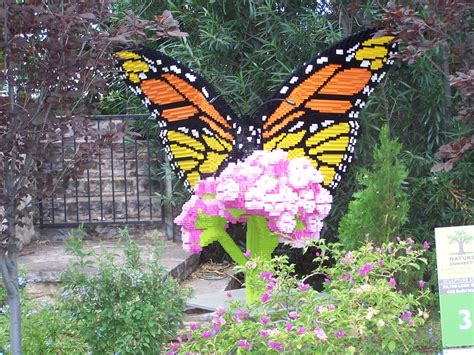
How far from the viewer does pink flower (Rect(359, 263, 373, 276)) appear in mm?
3043

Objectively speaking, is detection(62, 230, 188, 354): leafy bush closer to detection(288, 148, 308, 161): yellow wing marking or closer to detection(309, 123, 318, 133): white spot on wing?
detection(288, 148, 308, 161): yellow wing marking

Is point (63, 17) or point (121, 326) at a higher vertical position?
point (63, 17)

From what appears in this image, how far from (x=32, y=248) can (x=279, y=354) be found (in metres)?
3.78

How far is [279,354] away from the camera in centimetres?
274

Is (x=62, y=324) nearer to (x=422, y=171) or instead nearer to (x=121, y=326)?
(x=121, y=326)

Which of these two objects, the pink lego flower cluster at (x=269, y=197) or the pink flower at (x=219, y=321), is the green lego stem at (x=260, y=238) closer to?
the pink lego flower cluster at (x=269, y=197)

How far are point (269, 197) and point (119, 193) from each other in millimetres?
3226

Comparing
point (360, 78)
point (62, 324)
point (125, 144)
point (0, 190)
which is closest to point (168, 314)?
point (62, 324)

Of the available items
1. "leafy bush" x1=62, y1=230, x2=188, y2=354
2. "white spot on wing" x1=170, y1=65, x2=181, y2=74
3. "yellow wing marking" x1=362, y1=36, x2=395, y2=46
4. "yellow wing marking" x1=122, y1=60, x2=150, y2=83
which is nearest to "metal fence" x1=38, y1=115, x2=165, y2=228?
"yellow wing marking" x1=122, y1=60, x2=150, y2=83

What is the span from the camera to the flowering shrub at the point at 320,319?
9.07 ft

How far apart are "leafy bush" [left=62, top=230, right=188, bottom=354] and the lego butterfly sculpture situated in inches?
52.6

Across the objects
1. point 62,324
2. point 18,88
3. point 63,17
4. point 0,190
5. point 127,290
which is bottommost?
point 62,324

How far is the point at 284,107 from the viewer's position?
433cm

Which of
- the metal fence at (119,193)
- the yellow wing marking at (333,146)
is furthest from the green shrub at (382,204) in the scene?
the metal fence at (119,193)
